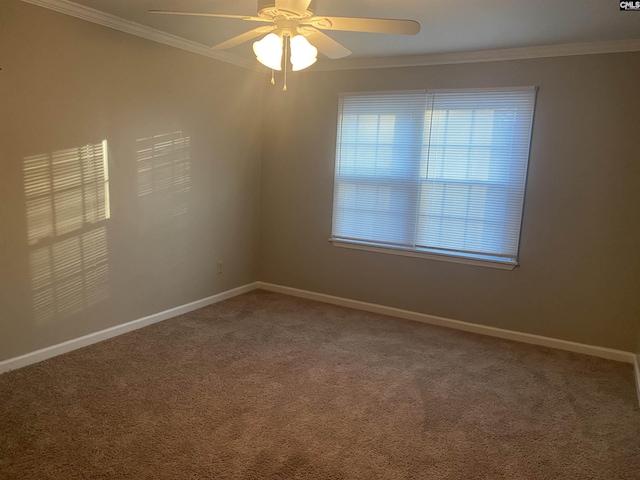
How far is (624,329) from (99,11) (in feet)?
14.6

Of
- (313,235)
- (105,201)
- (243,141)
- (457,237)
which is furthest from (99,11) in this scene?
(457,237)

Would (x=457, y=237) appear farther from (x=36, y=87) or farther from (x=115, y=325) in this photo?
(x=36, y=87)

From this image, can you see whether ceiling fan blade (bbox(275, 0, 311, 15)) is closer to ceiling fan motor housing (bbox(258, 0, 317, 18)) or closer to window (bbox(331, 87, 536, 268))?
ceiling fan motor housing (bbox(258, 0, 317, 18))

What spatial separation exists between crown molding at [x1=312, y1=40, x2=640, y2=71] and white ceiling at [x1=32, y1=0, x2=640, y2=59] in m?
0.07

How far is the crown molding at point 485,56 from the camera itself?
335cm

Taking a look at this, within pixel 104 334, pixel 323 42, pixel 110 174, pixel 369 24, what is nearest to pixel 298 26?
pixel 323 42

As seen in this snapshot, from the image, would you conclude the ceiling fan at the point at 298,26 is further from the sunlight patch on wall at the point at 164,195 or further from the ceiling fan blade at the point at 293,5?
the sunlight patch on wall at the point at 164,195

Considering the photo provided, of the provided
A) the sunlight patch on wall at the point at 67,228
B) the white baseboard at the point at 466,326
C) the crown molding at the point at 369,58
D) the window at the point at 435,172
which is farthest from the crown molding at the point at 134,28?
the white baseboard at the point at 466,326

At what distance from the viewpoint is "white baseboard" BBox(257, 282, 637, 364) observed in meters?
3.61

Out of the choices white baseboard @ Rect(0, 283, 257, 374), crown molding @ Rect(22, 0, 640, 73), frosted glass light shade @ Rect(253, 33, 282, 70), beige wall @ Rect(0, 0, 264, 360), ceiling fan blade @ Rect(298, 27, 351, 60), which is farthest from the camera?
crown molding @ Rect(22, 0, 640, 73)

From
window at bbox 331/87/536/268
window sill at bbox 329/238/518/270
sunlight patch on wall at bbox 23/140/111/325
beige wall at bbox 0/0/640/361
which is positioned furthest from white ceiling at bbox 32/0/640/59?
window sill at bbox 329/238/518/270

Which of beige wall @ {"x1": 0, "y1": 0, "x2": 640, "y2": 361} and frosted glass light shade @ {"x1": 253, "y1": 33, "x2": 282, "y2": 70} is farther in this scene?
beige wall @ {"x1": 0, "y1": 0, "x2": 640, "y2": 361}

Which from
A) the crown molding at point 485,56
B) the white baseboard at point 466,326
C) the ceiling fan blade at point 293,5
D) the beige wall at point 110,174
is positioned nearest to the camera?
the ceiling fan blade at point 293,5

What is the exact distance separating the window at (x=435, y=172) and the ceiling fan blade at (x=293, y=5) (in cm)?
225
